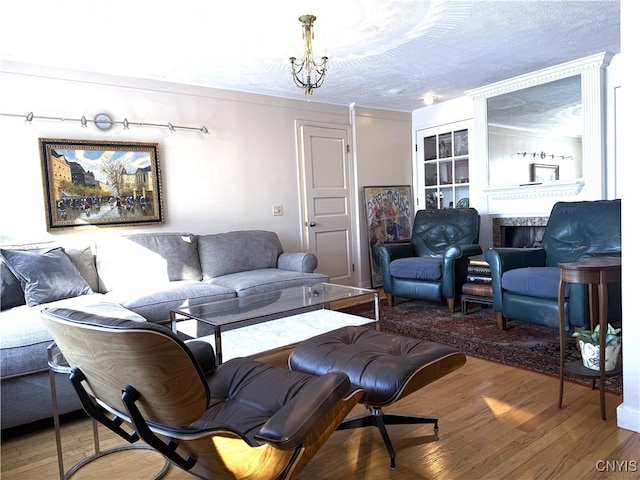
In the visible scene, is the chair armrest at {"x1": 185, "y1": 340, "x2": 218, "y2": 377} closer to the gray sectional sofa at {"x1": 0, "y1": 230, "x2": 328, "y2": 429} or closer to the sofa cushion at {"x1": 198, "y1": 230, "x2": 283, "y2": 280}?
the gray sectional sofa at {"x1": 0, "y1": 230, "x2": 328, "y2": 429}

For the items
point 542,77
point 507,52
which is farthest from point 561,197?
point 507,52

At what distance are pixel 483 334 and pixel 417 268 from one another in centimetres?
98

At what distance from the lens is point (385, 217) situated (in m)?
5.70

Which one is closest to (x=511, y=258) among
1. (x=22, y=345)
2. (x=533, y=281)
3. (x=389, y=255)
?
(x=533, y=281)

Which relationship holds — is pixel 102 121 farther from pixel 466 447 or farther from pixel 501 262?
pixel 466 447

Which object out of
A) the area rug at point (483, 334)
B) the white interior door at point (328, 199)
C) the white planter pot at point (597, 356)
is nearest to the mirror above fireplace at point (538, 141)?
the area rug at point (483, 334)

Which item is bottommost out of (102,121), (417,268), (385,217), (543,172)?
(417,268)

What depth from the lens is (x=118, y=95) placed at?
3861 millimetres

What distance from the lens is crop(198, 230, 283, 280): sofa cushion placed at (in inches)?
158

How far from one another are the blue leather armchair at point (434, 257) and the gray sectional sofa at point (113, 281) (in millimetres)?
863

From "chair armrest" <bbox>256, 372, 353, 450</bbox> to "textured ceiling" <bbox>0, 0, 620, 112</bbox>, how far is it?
2258 mm

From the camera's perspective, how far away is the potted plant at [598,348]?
223 centimetres

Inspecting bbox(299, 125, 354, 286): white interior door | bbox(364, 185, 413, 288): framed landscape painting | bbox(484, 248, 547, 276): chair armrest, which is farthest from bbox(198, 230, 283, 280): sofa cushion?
bbox(484, 248, 547, 276): chair armrest
